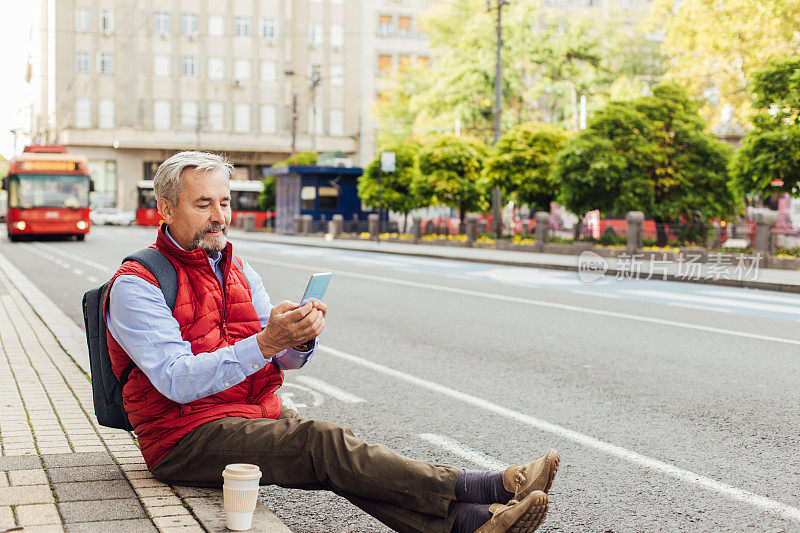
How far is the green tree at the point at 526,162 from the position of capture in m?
31.7

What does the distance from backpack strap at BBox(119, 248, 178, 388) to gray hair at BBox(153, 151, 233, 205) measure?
0.74ft

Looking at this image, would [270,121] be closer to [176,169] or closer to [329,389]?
[329,389]

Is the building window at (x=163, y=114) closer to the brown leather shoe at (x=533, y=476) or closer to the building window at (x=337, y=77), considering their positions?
the building window at (x=337, y=77)

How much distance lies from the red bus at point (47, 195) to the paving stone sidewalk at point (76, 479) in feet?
97.5

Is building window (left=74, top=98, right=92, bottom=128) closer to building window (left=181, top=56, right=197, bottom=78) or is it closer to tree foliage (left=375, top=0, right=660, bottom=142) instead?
building window (left=181, top=56, right=197, bottom=78)

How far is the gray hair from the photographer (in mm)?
3701

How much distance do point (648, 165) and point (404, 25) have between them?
54.3 metres

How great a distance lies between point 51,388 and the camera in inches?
244

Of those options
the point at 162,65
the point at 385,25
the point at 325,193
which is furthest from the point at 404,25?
the point at 325,193

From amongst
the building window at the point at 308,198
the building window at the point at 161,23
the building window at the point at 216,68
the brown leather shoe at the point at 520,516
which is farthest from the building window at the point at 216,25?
the brown leather shoe at the point at 520,516

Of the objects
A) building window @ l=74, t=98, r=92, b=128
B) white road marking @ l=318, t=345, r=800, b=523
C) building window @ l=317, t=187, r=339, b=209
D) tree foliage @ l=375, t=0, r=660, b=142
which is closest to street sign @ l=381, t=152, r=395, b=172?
tree foliage @ l=375, t=0, r=660, b=142

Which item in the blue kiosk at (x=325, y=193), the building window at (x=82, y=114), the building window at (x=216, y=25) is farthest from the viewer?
the building window at (x=216, y=25)

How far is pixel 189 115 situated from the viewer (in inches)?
2857

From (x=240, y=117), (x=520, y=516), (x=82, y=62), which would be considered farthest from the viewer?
(x=240, y=117)
